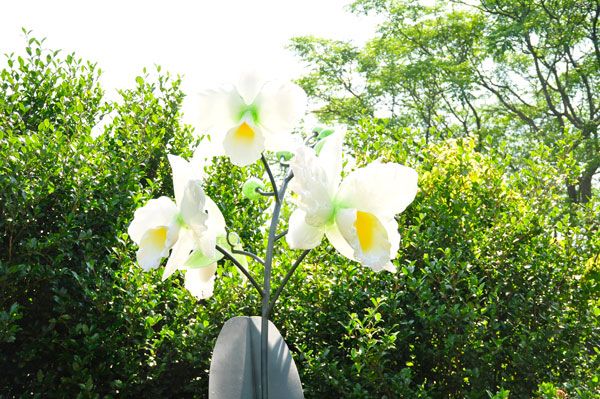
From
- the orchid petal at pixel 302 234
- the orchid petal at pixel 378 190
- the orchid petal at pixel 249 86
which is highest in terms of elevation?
the orchid petal at pixel 249 86

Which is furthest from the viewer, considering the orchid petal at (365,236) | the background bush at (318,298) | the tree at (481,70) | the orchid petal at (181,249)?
the tree at (481,70)

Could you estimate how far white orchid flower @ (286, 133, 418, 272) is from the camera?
2.69 feet

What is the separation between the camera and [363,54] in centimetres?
919

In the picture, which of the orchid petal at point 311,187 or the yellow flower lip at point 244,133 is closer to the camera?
the orchid petal at point 311,187

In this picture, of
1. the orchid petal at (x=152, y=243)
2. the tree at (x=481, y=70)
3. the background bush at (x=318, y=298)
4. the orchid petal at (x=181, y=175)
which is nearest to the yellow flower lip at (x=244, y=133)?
the orchid petal at (x=181, y=175)

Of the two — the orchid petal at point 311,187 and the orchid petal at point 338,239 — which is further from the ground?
the orchid petal at point 311,187

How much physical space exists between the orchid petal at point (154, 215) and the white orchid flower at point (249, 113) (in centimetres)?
14

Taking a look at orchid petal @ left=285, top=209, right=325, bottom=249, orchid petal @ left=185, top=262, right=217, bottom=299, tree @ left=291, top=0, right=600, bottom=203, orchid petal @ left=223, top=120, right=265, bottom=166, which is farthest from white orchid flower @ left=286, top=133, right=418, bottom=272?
tree @ left=291, top=0, right=600, bottom=203

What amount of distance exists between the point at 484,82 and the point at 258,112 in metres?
8.63

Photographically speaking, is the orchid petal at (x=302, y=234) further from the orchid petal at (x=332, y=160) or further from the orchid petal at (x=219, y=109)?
the orchid petal at (x=219, y=109)

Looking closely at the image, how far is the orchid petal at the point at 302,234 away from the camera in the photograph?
34.3 inches

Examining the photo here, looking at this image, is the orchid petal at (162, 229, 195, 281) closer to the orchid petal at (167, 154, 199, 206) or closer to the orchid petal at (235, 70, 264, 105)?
the orchid petal at (167, 154, 199, 206)

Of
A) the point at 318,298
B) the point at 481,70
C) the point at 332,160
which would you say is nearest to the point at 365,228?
the point at 332,160

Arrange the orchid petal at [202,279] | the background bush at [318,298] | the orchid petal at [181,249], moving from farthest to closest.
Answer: the background bush at [318,298], the orchid petal at [202,279], the orchid petal at [181,249]
